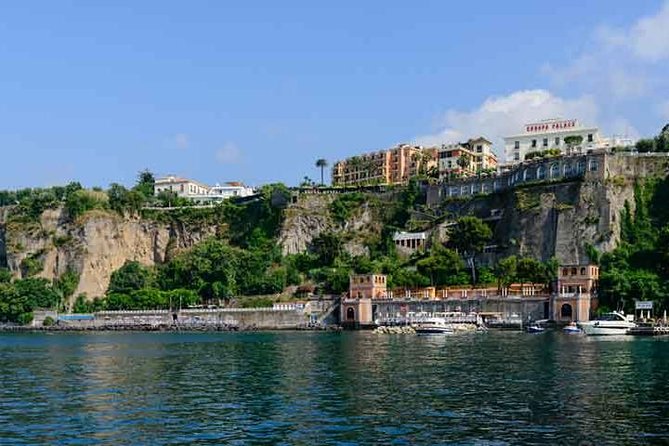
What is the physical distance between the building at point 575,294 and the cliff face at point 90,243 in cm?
6371

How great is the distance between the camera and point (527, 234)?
104938 millimetres

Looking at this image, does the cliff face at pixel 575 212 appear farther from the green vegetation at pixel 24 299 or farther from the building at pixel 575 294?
the green vegetation at pixel 24 299

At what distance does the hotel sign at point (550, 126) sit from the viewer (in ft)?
428

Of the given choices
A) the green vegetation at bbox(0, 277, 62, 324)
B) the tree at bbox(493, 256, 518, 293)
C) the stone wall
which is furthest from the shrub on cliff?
the tree at bbox(493, 256, 518, 293)

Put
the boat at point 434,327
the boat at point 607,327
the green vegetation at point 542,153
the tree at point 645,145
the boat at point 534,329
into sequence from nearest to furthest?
the boat at point 607,327 < the boat at point 534,329 < the boat at point 434,327 < the tree at point 645,145 < the green vegetation at point 542,153

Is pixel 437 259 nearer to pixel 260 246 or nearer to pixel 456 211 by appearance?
pixel 456 211

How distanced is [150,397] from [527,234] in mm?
76177

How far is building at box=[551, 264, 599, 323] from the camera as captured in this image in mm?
88812

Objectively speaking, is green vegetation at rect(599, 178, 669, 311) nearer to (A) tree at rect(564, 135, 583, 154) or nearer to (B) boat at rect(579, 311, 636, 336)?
(B) boat at rect(579, 311, 636, 336)

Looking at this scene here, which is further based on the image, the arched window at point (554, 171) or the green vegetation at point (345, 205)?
the green vegetation at point (345, 205)

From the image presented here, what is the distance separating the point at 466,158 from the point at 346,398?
367 ft

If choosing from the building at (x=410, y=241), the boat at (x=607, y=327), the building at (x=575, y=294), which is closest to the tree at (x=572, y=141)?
the building at (x=410, y=241)

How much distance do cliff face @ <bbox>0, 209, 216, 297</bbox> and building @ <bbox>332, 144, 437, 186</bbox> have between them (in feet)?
108

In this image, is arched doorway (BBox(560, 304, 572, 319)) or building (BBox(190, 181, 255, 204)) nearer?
arched doorway (BBox(560, 304, 572, 319))
